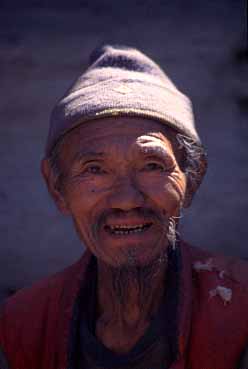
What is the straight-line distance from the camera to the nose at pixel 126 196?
8.20ft

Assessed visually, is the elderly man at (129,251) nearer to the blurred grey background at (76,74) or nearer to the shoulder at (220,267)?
the shoulder at (220,267)

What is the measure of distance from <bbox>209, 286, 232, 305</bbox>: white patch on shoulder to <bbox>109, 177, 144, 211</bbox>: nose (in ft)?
1.54

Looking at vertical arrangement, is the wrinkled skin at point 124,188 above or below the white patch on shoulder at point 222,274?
above

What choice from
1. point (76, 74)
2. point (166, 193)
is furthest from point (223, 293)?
point (76, 74)

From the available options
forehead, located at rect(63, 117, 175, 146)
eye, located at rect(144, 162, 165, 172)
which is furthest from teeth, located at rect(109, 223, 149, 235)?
forehead, located at rect(63, 117, 175, 146)

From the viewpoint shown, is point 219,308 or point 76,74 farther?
point 76,74

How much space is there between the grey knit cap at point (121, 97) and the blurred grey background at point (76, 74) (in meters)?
1.68

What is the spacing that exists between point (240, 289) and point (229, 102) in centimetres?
206

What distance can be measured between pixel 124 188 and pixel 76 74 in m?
2.17

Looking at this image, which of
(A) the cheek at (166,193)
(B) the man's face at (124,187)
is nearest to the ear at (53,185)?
(B) the man's face at (124,187)

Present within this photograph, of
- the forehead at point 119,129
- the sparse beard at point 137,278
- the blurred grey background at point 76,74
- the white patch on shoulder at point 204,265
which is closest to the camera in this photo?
the forehead at point 119,129

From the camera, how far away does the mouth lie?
2.57 m

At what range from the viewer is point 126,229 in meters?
2.58

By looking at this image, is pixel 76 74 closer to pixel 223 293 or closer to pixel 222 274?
pixel 222 274
